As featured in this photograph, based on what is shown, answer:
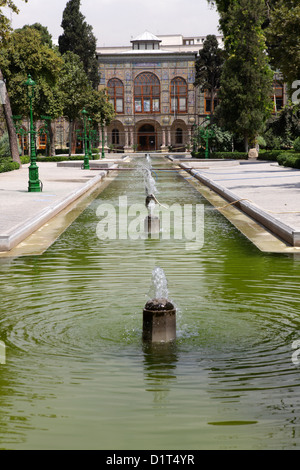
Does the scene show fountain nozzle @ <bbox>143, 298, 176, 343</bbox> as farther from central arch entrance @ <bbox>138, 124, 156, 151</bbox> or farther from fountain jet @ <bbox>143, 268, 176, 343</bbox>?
central arch entrance @ <bbox>138, 124, 156, 151</bbox>

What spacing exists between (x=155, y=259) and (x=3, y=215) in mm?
5417

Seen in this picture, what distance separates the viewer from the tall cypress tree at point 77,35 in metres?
65.6

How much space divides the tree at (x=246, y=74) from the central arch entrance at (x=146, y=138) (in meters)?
40.7

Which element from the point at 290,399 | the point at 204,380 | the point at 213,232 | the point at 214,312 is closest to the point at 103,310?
the point at 214,312

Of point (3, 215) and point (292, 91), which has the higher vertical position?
point (292, 91)

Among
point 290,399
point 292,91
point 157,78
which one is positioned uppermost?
point 157,78

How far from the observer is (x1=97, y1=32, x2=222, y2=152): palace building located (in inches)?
3391

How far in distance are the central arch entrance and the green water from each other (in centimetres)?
7814

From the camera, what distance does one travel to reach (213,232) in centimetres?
1301

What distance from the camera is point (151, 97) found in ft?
286

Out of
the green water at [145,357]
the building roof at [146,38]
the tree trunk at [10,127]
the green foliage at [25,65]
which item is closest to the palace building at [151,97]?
the building roof at [146,38]

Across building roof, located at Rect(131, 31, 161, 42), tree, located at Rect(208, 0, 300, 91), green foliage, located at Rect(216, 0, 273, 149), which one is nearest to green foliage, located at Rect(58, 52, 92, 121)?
green foliage, located at Rect(216, 0, 273, 149)

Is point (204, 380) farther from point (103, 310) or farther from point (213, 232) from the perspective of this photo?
point (213, 232)

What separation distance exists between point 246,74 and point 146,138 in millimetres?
42470
